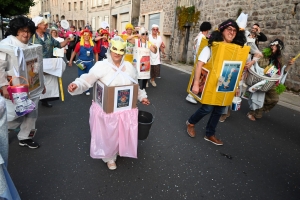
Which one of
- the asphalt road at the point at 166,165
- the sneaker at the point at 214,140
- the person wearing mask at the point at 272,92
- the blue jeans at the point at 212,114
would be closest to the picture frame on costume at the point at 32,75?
the asphalt road at the point at 166,165

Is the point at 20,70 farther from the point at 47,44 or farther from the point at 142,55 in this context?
the point at 142,55

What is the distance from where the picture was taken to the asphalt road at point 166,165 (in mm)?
2555

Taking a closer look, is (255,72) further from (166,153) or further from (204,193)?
(204,193)

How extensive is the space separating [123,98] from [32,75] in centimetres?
136

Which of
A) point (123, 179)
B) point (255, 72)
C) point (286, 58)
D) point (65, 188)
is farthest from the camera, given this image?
point (286, 58)

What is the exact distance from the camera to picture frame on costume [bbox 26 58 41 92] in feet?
9.67

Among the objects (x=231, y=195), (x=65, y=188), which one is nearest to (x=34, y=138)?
(x=65, y=188)

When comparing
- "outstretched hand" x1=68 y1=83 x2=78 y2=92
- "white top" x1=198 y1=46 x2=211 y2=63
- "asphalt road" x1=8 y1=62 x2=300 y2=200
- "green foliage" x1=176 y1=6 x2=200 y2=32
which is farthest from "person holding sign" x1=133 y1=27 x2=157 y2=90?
"green foliage" x1=176 y1=6 x2=200 y2=32

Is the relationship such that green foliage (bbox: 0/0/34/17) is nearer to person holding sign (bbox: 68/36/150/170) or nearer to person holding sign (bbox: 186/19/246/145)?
person holding sign (bbox: 68/36/150/170)

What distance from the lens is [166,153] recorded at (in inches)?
133

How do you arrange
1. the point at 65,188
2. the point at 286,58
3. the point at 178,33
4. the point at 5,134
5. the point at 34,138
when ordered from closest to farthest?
the point at 5,134 < the point at 65,188 < the point at 34,138 < the point at 286,58 < the point at 178,33

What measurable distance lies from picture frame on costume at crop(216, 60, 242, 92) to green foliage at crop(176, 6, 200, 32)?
1033 cm

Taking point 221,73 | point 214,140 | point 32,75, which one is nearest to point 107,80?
point 32,75

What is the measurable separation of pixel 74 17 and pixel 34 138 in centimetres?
3719
